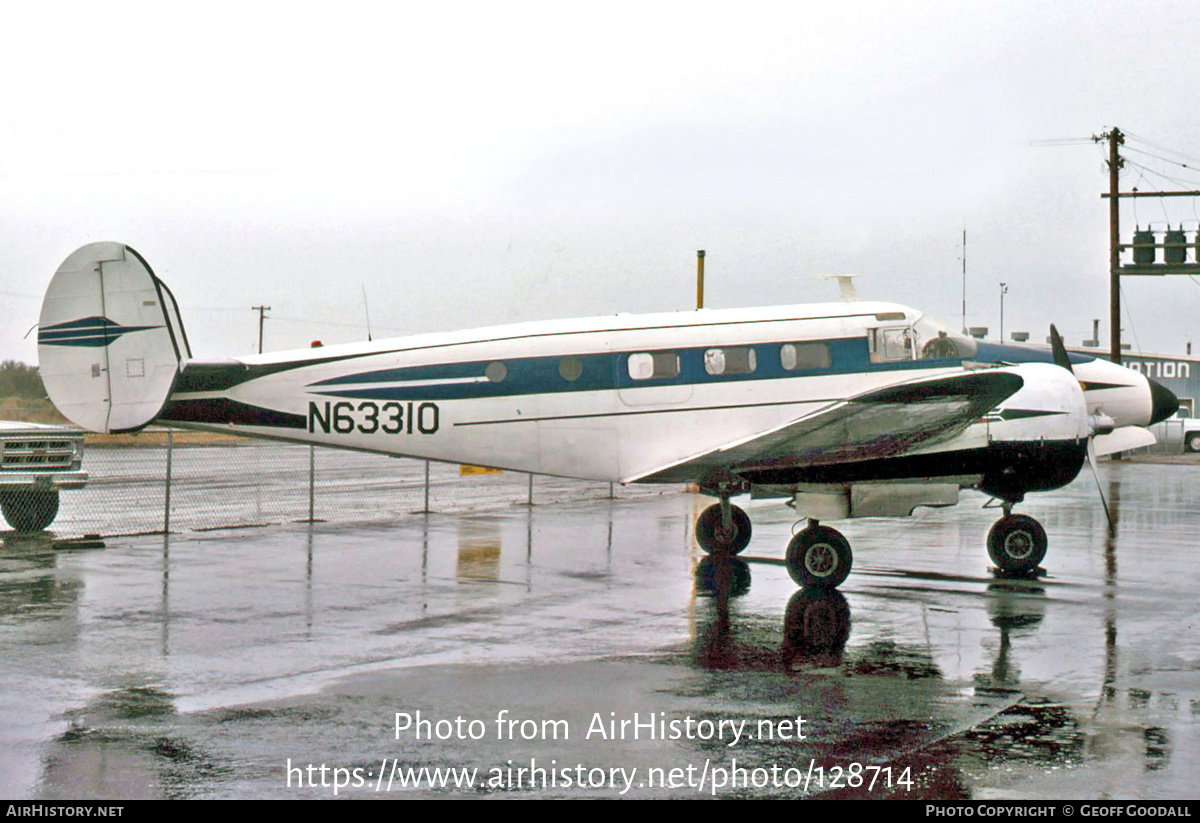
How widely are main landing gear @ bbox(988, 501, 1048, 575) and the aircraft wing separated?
216cm

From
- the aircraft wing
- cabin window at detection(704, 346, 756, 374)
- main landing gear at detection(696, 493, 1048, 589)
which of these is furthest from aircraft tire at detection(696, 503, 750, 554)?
cabin window at detection(704, 346, 756, 374)

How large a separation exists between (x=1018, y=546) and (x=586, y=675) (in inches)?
319

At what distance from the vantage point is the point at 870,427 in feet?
45.4

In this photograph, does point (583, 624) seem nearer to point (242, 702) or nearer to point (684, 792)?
point (242, 702)

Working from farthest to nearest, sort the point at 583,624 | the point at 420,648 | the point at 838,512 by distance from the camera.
Result: 1. the point at 838,512
2. the point at 583,624
3. the point at 420,648

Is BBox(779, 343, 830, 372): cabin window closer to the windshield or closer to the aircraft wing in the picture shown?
the aircraft wing

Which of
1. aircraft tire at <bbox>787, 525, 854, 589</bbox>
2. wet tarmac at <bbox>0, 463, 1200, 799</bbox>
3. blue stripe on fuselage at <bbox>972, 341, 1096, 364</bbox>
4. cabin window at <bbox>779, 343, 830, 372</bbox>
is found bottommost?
wet tarmac at <bbox>0, 463, 1200, 799</bbox>

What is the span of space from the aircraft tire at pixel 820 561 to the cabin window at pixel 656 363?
2796 millimetres

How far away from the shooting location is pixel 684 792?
6719 millimetres

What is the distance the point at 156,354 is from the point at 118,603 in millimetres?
3642

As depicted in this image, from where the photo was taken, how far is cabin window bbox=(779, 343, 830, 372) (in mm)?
15117

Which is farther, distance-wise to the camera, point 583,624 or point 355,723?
point 583,624
